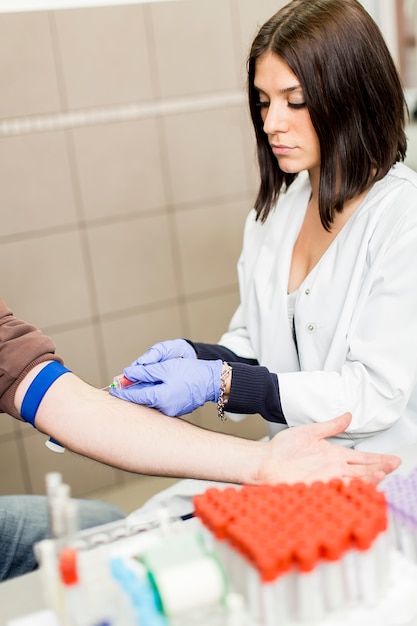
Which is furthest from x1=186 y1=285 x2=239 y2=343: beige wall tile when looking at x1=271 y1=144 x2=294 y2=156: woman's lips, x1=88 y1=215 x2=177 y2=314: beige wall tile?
x1=271 y1=144 x2=294 y2=156: woman's lips

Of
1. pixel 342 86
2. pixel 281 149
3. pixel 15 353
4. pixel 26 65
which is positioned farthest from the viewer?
pixel 26 65

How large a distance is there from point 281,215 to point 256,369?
0.54 meters

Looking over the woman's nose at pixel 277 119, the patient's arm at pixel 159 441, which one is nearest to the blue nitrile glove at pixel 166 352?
the patient's arm at pixel 159 441

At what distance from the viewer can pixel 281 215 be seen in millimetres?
1900

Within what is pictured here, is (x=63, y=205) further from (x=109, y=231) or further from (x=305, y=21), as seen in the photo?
(x=305, y=21)

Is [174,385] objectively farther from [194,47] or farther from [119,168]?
[194,47]

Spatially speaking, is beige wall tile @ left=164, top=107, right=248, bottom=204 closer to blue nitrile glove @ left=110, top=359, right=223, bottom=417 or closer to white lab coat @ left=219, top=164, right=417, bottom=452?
white lab coat @ left=219, top=164, right=417, bottom=452

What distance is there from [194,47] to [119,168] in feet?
1.90

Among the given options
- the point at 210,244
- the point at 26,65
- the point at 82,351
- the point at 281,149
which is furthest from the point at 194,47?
the point at 281,149

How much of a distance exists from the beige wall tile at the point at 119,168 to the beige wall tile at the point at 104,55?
0.12 meters

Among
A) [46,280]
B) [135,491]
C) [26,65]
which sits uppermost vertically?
[26,65]

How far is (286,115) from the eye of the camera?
1.60 meters

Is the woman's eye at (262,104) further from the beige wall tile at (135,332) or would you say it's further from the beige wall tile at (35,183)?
the beige wall tile at (135,332)

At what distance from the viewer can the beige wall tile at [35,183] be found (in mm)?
2734
